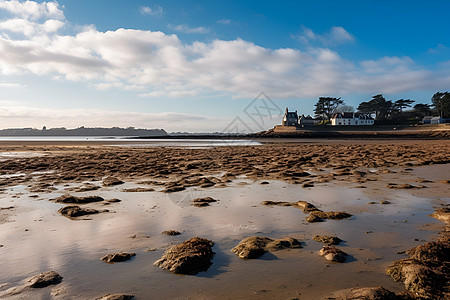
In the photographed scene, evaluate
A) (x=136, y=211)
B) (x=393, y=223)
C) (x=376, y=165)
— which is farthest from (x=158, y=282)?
(x=376, y=165)

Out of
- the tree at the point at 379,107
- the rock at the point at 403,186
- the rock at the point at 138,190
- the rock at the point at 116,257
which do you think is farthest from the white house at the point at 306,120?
the rock at the point at 116,257

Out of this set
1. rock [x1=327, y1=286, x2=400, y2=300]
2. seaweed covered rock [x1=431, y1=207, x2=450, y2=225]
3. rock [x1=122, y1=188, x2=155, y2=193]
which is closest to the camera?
rock [x1=327, y1=286, x2=400, y2=300]

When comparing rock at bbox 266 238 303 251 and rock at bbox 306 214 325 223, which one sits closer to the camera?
rock at bbox 266 238 303 251

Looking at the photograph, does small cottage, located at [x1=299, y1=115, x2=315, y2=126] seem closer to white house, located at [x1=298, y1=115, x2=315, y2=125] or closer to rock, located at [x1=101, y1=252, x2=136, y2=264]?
white house, located at [x1=298, y1=115, x2=315, y2=125]

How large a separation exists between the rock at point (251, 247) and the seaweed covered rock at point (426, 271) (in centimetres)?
149

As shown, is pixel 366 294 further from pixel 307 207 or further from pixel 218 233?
pixel 307 207

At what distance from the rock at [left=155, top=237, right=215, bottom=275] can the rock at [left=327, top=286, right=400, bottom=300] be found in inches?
58.2

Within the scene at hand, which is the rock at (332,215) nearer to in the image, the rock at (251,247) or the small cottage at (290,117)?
the rock at (251,247)

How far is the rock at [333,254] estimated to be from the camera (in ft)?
10.9

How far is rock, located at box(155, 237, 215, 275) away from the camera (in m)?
3.18

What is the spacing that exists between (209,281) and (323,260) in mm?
1442

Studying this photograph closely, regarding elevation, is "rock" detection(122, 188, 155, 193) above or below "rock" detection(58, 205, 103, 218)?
below

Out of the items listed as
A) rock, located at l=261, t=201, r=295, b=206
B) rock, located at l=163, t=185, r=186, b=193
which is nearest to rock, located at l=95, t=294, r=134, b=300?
rock, located at l=261, t=201, r=295, b=206

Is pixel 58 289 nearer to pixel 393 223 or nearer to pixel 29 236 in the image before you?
pixel 29 236
